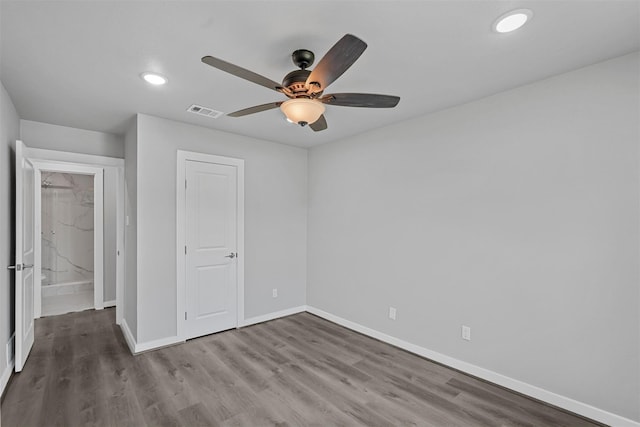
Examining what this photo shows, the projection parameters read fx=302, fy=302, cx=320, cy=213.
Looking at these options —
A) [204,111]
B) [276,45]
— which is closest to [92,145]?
[204,111]

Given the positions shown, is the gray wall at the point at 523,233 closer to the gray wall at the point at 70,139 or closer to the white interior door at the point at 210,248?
the white interior door at the point at 210,248

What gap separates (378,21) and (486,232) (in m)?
1.99

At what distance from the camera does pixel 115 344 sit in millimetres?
3383

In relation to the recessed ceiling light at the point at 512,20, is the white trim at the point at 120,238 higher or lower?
lower

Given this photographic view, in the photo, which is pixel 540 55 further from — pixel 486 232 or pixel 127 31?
pixel 127 31

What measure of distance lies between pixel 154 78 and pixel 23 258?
6.80 feet

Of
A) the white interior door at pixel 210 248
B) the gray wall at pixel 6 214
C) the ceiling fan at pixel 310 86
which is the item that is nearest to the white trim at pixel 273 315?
the white interior door at pixel 210 248

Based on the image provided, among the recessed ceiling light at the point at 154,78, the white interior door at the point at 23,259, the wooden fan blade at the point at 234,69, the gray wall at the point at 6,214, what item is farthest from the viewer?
the white interior door at the point at 23,259

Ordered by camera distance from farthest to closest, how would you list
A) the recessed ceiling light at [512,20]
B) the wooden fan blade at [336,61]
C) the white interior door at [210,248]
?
the white interior door at [210,248] < the recessed ceiling light at [512,20] < the wooden fan blade at [336,61]

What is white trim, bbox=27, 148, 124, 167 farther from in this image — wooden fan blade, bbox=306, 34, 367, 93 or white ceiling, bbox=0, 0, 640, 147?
wooden fan blade, bbox=306, 34, 367, 93

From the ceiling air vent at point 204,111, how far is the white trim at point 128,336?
2.53 metres

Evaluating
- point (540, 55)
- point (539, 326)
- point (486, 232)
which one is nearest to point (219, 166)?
point (486, 232)

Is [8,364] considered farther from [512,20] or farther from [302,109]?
[512,20]

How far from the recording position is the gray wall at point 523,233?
6.77 ft
